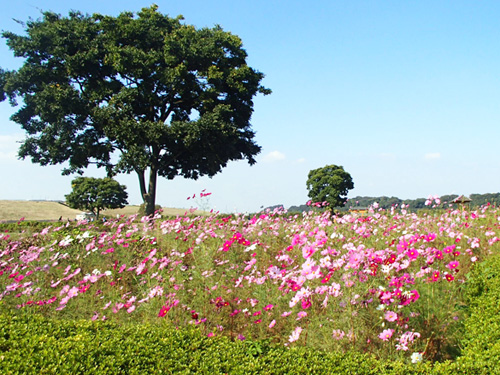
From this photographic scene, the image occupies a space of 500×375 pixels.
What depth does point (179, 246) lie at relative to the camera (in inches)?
291

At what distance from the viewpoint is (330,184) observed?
45188mm

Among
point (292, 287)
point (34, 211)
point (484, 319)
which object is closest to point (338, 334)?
point (292, 287)

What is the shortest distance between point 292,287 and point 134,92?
64.4 feet

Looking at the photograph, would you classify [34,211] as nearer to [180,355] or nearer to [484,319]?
[180,355]

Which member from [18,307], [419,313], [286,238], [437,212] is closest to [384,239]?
[286,238]

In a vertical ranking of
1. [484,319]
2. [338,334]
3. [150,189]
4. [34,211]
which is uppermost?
[150,189]

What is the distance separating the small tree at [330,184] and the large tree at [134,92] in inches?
822

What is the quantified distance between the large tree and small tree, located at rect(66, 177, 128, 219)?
14228 millimetres

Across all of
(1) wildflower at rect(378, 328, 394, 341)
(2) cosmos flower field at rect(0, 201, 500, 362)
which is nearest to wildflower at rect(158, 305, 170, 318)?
(2) cosmos flower field at rect(0, 201, 500, 362)

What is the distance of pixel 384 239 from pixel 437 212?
404cm

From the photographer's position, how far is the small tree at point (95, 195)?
38656 mm

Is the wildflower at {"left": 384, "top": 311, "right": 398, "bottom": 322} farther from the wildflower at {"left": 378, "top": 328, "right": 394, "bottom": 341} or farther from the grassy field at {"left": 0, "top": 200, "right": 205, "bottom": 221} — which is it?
the grassy field at {"left": 0, "top": 200, "right": 205, "bottom": 221}

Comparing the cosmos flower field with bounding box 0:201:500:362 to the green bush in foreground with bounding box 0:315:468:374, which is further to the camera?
the cosmos flower field with bounding box 0:201:500:362

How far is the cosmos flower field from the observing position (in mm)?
4051
